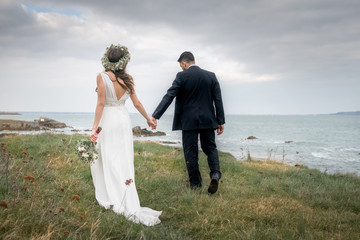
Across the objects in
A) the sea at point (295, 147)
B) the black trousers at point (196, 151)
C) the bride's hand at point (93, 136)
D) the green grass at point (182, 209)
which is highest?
the bride's hand at point (93, 136)

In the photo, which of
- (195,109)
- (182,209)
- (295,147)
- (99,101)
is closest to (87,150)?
(99,101)

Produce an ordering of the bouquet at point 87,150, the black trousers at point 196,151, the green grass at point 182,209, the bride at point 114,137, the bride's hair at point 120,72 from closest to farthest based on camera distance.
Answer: the green grass at point 182,209 → the bouquet at point 87,150 → the bride at point 114,137 → the bride's hair at point 120,72 → the black trousers at point 196,151

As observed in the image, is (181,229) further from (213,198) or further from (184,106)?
A: (184,106)

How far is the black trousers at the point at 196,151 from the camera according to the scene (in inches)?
233

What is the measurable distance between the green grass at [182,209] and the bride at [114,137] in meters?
0.35

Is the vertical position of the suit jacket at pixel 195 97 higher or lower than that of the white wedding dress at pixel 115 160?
higher

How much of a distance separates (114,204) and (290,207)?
3.00 metres

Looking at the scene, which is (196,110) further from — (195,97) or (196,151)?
(196,151)

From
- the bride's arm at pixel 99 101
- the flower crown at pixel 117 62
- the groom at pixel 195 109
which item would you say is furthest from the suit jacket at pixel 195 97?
the bride's arm at pixel 99 101

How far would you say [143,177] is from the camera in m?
6.88

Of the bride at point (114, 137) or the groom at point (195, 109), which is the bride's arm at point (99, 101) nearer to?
the bride at point (114, 137)

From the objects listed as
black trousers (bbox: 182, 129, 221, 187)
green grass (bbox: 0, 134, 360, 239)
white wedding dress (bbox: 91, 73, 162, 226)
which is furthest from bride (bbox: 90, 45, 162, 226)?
black trousers (bbox: 182, 129, 221, 187)

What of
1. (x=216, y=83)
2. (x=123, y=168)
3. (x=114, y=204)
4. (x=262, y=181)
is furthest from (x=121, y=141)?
(x=262, y=181)

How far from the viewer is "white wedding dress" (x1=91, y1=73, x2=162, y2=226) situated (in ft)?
15.5
